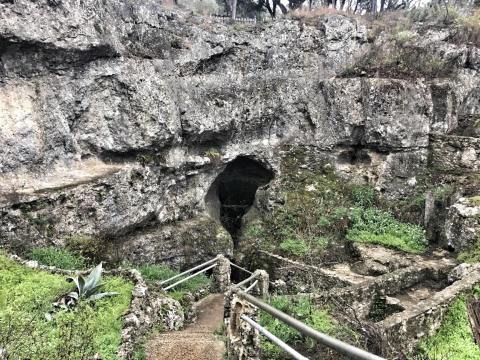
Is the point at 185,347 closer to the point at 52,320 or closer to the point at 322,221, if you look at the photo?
the point at 52,320

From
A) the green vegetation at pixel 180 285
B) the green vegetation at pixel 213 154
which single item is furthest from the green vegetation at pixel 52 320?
the green vegetation at pixel 213 154

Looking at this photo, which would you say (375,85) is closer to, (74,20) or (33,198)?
(74,20)

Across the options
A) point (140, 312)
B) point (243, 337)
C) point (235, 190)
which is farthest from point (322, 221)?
point (243, 337)

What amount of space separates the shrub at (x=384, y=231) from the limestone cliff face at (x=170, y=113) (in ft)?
5.42

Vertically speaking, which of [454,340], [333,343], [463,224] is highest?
[333,343]

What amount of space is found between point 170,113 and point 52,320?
934 cm

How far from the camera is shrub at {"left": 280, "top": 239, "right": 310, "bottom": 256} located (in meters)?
14.3

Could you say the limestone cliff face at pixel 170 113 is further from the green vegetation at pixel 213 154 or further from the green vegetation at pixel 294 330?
the green vegetation at pixel 294 330

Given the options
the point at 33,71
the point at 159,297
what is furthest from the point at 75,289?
the point at 33,71

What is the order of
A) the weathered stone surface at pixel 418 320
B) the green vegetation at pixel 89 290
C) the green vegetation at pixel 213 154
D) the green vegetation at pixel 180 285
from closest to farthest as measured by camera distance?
1. the green vegetation at pixel 89 290
2. the weathered stone surface at pixel 418 320
3. the green vegetation at pixel 180 285
4. the green vegetation at pixel 213 154

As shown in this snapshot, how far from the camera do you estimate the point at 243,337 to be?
529cm

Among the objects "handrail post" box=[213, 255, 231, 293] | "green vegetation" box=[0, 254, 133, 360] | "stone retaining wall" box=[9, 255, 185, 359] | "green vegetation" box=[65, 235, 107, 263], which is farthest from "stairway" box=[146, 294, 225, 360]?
"green vegetation" box=[65, 235, 107, 263]

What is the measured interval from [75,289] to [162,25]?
11063 millimetres

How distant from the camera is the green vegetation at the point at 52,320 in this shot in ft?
15.8
